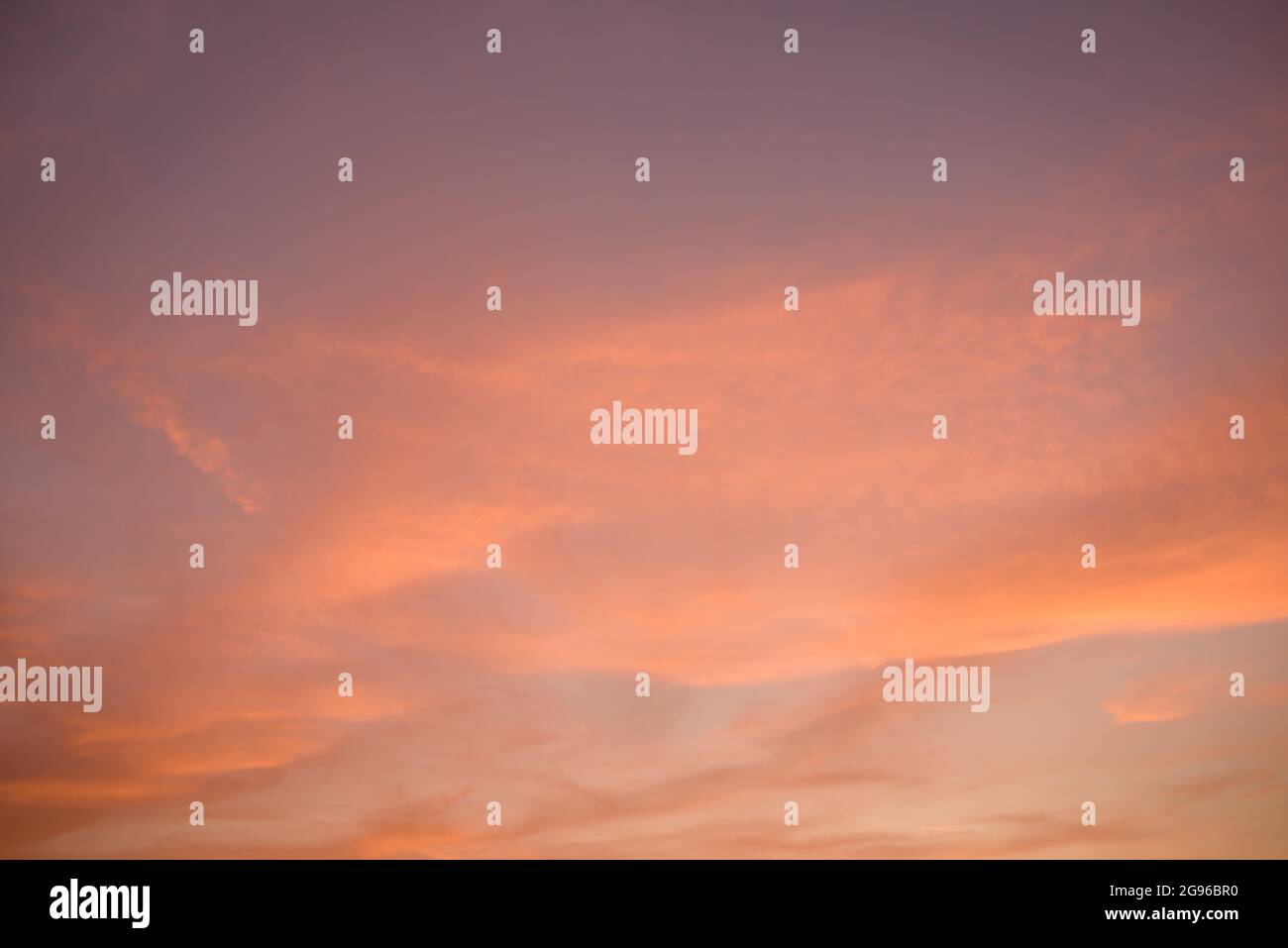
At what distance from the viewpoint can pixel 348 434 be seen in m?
17.5
